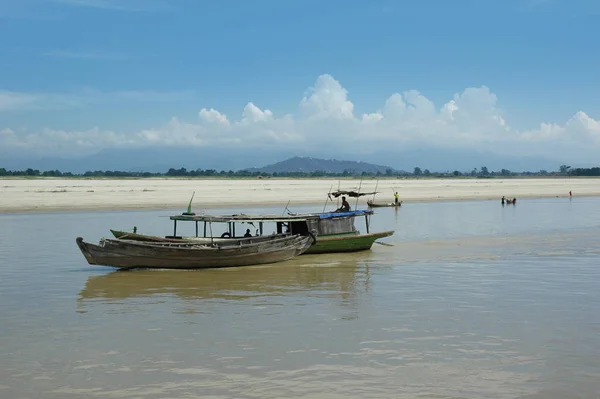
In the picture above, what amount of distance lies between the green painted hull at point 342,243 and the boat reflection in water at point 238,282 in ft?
5.70

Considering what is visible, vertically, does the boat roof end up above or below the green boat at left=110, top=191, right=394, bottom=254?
above

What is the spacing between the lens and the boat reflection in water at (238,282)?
51.9ft

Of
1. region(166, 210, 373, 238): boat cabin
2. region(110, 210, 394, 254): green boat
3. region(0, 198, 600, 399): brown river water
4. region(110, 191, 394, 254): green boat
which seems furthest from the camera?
region(110, 210, 394, 254): green boat

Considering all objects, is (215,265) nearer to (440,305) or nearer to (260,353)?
(440,305)

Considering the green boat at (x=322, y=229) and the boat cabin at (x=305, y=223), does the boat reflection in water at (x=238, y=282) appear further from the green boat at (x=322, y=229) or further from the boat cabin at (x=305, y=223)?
the boat cabin at (x=305, y=223)

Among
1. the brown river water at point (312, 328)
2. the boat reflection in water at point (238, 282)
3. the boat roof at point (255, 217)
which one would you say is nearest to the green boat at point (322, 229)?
the boat roof at point (255, 217)

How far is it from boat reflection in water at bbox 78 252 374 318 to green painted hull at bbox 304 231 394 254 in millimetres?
1736

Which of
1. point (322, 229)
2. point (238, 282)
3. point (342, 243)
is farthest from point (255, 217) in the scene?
point (238, 282)

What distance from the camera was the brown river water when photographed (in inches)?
358

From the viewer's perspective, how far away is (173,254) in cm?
1952

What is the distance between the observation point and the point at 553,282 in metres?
16.8

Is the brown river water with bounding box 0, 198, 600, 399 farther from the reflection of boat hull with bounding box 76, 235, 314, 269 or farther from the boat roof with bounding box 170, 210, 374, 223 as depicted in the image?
the boat roof with bounding box 170, 210, 374, 223

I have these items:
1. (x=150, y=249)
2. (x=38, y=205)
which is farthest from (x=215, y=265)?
(x=38, y=205)

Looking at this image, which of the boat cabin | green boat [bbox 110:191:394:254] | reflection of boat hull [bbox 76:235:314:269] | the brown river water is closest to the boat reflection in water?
the brown river water
